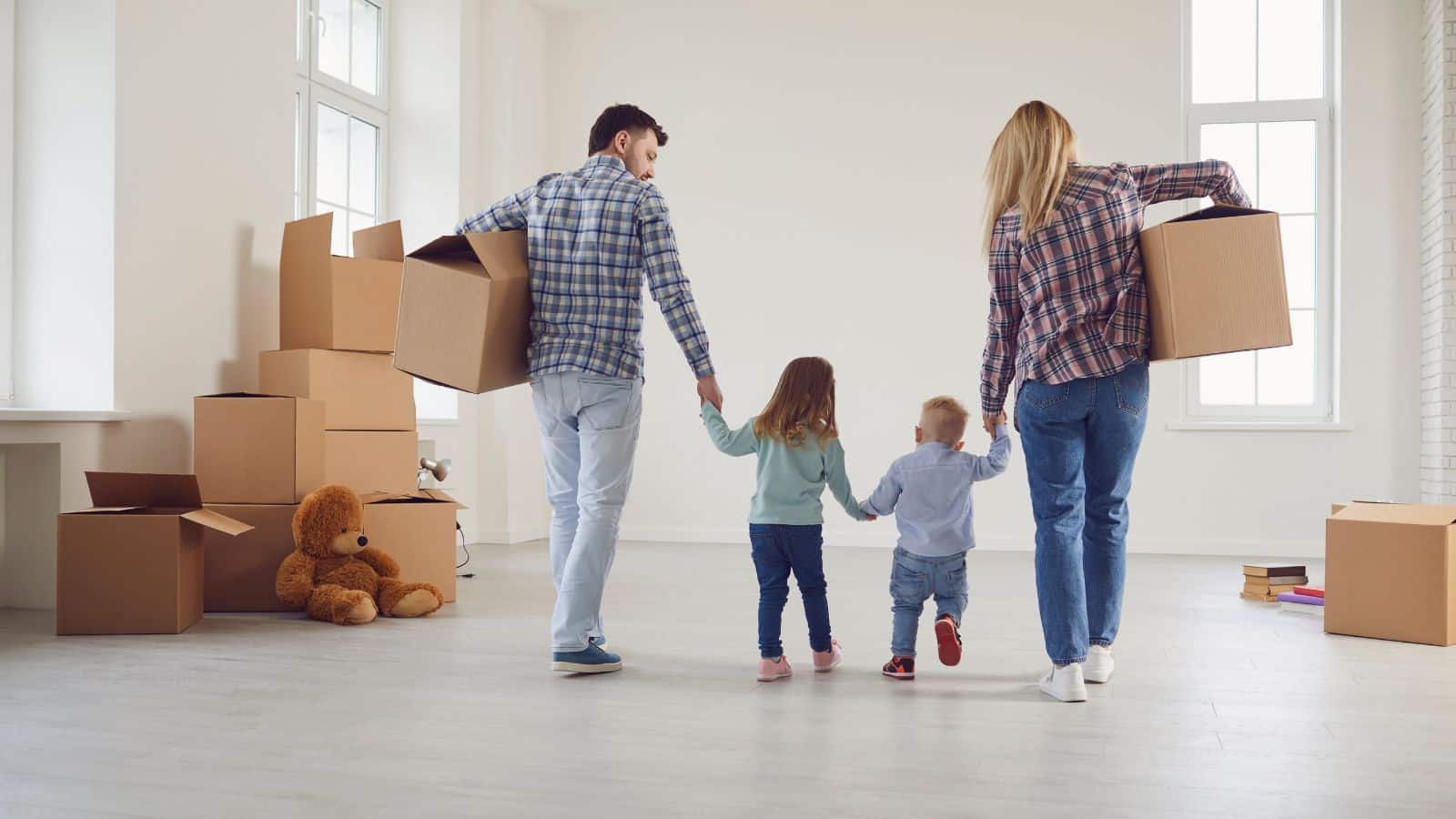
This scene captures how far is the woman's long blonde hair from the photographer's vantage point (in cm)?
219

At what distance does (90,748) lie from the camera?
1871 millimetres

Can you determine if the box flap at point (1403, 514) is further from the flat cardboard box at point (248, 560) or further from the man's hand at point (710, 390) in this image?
the flat cardboard box at point (248, 560)

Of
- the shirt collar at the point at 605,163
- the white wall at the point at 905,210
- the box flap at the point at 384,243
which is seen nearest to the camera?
the shirt collar at the point at 605,163

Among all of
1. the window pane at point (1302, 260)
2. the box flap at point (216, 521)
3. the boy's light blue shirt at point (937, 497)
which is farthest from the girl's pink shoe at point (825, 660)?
the window pane at point (1302, 260)

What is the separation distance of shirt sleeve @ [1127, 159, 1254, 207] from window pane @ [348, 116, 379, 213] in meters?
3.93

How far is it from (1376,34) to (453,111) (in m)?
4.23

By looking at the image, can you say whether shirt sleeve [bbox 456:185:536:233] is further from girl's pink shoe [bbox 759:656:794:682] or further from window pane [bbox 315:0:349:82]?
window pane [bbox 315:0:349:82]

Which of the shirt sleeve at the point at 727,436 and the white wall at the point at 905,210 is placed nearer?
the shirt sleeve at the point at 727,436

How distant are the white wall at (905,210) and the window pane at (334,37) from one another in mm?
1255

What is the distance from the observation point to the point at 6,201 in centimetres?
337

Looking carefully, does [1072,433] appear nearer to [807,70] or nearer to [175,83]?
[175,83]

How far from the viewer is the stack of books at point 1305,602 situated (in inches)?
133

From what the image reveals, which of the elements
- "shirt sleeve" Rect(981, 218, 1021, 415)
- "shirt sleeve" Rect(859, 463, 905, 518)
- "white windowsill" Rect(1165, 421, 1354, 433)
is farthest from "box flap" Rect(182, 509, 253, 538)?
"white windowsill" Rect(1165, 421, 1354, 433)

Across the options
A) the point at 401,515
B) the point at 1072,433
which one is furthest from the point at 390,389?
the point at 1072,433
